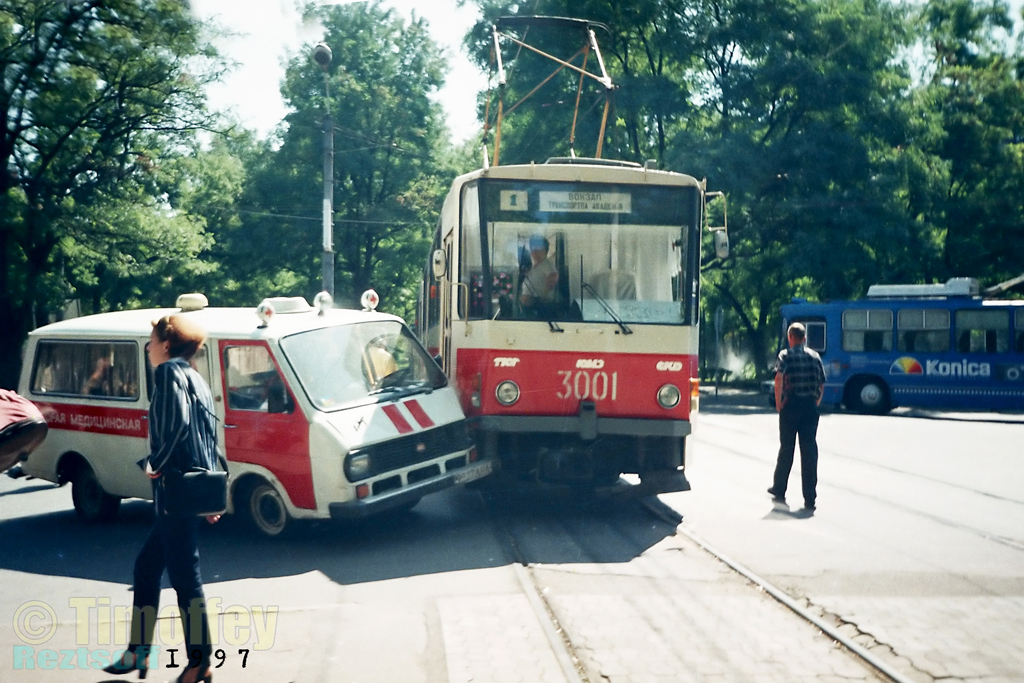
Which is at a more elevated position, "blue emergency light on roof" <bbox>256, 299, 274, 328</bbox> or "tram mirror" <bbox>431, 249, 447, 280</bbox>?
"tram mirror" <bbox>431, 249, 447, 280</bbox>

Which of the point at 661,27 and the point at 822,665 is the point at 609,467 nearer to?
the point at 822,665

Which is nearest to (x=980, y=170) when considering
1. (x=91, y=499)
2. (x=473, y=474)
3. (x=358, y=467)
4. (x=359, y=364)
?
(x=473, y=474)

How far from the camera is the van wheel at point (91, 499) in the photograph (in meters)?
9.62

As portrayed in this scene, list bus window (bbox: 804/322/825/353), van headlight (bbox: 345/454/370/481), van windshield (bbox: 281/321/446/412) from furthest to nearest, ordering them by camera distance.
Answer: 1. bus window (bbox: 804/322/825/353)
2. van windshield (bbox: 281/321/446/412)
3. van headlight (bbox: 345/454/370/481)

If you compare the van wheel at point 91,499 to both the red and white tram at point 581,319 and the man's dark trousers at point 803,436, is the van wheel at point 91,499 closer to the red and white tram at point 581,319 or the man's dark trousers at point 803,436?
the red and white tram at point 581,319

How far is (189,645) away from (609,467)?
5471mm

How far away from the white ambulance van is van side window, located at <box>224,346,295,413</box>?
0.01m

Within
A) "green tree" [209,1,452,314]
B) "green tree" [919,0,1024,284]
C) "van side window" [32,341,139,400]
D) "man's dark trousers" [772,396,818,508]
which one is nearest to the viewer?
"van side window" [32,341,139,400]

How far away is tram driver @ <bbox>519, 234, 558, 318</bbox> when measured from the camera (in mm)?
9680

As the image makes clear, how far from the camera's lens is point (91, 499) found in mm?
9727

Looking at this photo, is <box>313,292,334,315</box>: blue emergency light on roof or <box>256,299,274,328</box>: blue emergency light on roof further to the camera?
<box>313,292,334,315</box>: blue emergency light on roof

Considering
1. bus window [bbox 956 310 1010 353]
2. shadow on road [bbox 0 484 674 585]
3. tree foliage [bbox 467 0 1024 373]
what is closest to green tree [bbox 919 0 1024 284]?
tree foliage [bbox 467 0 1024 373]

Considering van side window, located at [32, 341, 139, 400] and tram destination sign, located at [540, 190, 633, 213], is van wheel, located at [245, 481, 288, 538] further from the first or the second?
tram destination sign, located at [540, 190, 633, 213]

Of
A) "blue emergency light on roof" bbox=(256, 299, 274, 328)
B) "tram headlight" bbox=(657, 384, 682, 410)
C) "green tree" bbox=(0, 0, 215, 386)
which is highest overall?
"green tree" bbox=(0, 0, 215, 386)
